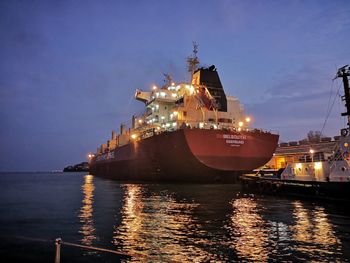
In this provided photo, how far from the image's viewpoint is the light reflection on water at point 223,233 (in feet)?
25.6

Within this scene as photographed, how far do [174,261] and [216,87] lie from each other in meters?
30.8

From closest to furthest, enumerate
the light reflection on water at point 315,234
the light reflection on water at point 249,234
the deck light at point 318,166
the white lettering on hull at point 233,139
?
1. the light reflection on water at point 249,234
2. the light reflection on water at point 315,234
3. the deck light at point 318,166
4. the white lettering on hull at point 233,139

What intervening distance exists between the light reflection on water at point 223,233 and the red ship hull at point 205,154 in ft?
38.5

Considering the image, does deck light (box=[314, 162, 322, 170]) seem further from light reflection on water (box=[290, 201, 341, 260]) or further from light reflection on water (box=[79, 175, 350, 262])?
light reflection on water (box=[290, 201, 341, 260])

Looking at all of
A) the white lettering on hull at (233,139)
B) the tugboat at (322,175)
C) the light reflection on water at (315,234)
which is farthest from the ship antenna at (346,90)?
the white lettering on hull at (233,139)

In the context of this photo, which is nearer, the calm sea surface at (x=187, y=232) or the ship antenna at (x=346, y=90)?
the calm sea surface at (x=187, y=232)

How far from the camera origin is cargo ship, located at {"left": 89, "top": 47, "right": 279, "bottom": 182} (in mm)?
28031

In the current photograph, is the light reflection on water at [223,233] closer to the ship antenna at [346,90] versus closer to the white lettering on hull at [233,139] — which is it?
the ship antenna at [346,90]

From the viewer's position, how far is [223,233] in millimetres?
10109

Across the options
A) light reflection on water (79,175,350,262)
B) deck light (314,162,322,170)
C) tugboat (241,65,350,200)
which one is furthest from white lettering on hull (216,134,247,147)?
light reflection on water (79,175,350,262)

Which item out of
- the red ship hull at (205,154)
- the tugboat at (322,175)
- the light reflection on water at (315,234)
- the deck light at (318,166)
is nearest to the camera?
the light reflection on water at (315,234)

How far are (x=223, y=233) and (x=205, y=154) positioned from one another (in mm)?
17669

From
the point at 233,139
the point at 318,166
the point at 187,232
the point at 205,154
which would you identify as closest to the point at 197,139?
the point at 205,154

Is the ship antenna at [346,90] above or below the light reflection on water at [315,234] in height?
above
